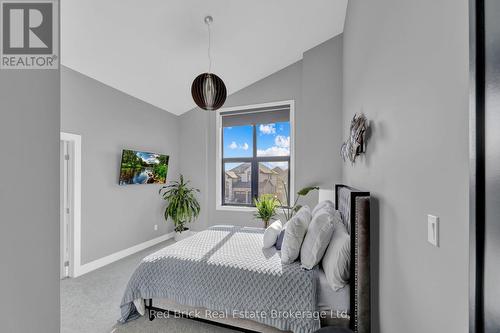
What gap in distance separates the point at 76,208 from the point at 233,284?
8.17 ft

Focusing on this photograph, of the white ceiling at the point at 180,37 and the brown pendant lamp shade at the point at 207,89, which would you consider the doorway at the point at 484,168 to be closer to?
the brown pendant lamp shade at the point at 207,89

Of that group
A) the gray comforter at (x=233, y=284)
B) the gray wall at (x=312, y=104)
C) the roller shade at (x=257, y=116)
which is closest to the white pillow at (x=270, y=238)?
the gray comforter at (x=233, y=284)

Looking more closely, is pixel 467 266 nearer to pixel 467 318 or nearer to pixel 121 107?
pixel 467 318

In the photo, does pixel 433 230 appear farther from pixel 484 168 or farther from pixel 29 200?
pixel 29 200

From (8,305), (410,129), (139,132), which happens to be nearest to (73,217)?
(139,132)

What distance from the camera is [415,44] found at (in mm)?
1061

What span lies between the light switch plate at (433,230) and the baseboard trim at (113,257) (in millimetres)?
3778

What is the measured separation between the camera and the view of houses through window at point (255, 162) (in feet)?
14.3

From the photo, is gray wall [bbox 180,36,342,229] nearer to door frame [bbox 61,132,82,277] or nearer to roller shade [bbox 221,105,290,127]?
roller shade [bbox 221,105,290,127]

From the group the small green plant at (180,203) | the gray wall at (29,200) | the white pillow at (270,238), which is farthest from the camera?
the small green plant at (180,203)

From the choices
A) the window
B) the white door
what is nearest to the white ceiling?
the window

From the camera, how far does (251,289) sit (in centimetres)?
178

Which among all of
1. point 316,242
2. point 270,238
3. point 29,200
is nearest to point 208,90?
point 270,238

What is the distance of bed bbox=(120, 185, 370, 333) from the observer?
154 centimetres
